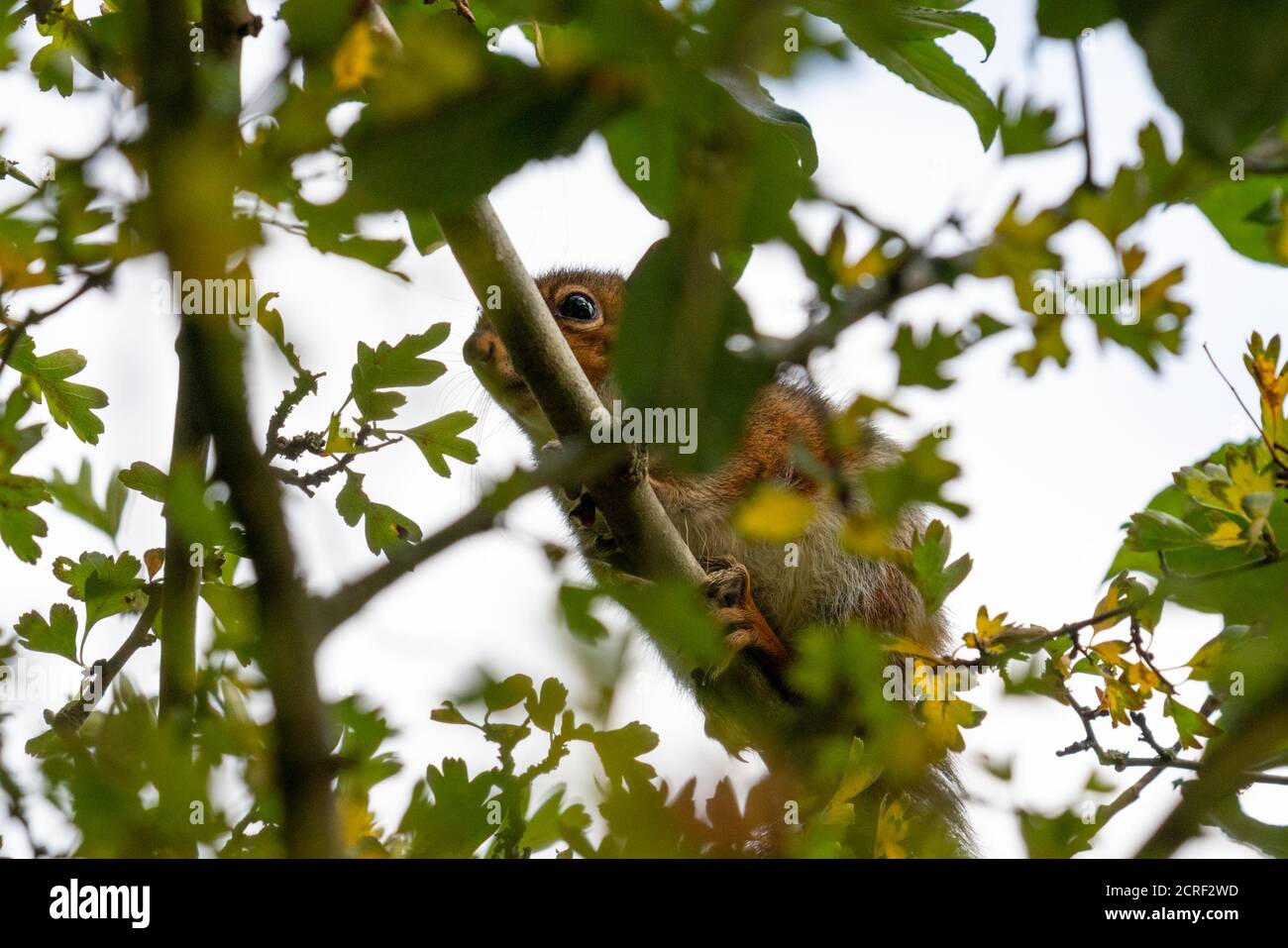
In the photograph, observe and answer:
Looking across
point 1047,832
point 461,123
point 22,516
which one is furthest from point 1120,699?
point 22,516

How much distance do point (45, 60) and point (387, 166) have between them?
1784mm

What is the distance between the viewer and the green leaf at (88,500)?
1.19 m

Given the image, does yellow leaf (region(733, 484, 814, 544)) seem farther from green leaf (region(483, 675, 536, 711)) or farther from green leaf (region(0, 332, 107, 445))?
green leaf (region(0, 332, 107, 445))

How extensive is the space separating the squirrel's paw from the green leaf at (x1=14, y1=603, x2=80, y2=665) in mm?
1158

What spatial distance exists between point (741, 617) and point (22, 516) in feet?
4.46

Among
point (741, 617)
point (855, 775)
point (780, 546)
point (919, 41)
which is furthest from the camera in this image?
point (780, 546)

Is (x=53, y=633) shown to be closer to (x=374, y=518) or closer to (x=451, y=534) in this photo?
(x=374, y=518)

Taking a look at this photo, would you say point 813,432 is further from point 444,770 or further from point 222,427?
point 222,427

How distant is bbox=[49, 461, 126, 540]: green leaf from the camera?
1.19 metres

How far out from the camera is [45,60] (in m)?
1.95

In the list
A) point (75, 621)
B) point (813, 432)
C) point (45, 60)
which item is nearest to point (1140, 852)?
point (75, 621)

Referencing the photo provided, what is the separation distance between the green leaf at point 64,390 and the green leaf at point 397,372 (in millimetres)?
562

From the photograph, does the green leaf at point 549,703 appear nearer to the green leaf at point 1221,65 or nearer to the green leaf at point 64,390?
the green leaf at point 1221,65

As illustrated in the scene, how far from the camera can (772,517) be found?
607 millimetres
